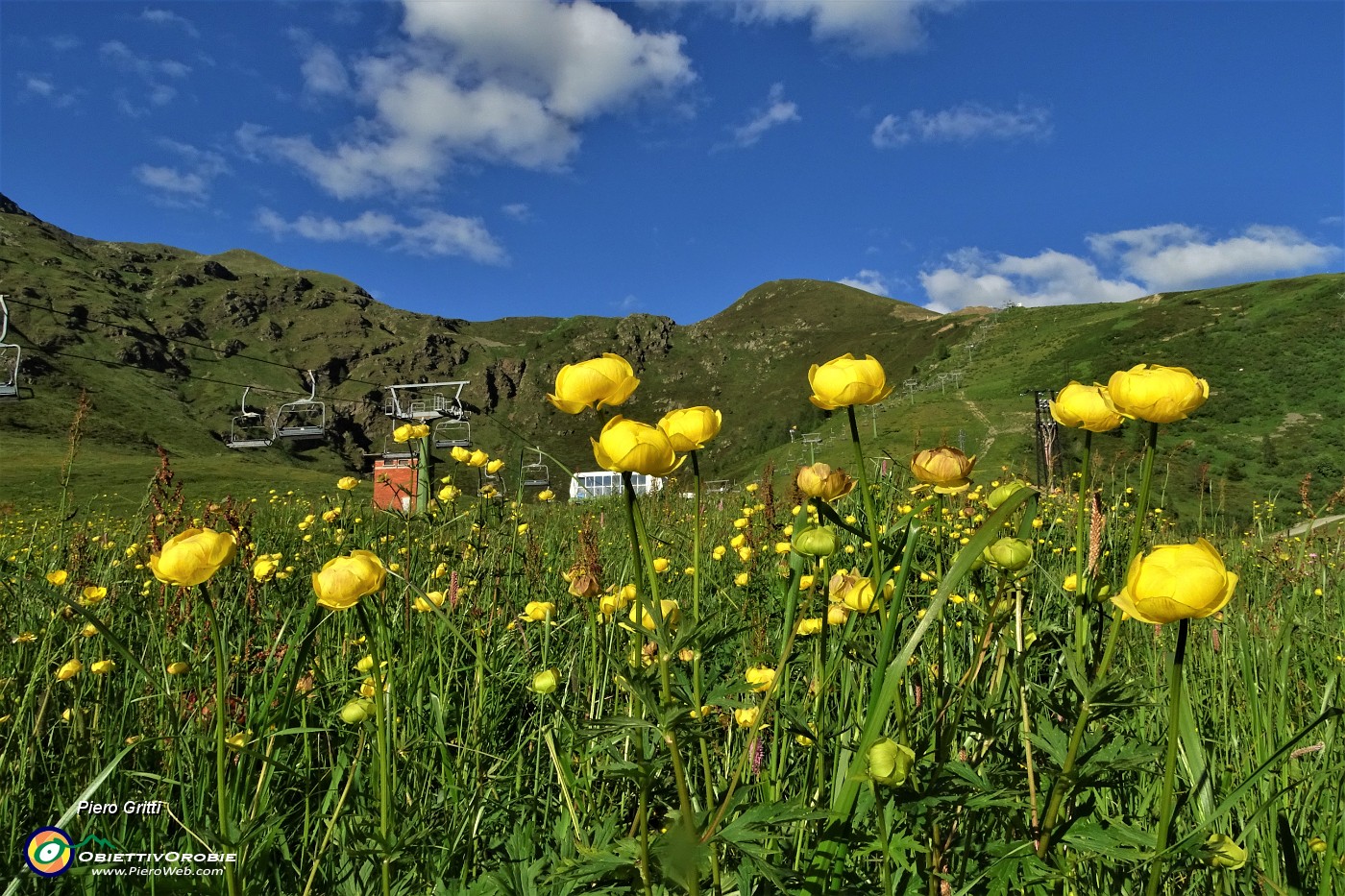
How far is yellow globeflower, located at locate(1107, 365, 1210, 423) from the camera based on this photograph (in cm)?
98

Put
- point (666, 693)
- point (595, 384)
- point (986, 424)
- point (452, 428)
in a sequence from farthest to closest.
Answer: point (986, 424), point (452, 428), point (595, 384), point (666, 693)

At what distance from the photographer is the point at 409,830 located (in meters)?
1.11

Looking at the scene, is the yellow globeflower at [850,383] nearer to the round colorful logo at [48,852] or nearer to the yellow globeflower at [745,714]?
the yellow globeflower at [745,714]

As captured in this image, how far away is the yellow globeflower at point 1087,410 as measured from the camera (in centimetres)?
118

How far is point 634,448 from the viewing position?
958 millimetres

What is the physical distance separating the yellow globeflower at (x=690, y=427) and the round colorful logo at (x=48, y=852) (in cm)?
121

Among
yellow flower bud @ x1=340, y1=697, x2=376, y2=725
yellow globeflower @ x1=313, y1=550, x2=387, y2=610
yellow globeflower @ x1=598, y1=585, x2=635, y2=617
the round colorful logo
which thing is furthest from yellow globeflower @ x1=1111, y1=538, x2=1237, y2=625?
the round colorful logo

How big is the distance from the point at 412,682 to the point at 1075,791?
1.42 meters

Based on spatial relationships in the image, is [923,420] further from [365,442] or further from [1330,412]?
[365,442]

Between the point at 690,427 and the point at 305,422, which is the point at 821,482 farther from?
the point at 305,422

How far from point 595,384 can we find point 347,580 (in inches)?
19.3

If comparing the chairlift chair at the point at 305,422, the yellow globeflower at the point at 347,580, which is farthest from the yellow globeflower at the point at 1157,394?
the chairlift chair at the point at 305,422

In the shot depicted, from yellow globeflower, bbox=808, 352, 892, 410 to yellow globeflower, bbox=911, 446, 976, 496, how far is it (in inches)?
5.2

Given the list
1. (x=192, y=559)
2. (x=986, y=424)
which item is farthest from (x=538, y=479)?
(x=986, y=424)
